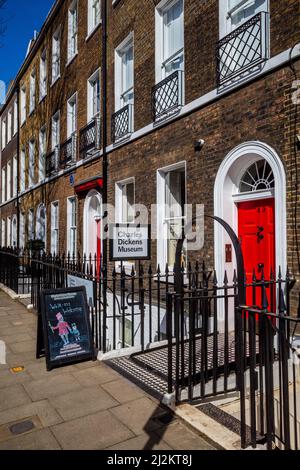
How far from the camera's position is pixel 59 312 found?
4.70 metres

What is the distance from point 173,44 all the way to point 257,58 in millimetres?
3184

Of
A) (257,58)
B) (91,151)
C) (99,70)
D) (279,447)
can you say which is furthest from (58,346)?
(99,70)

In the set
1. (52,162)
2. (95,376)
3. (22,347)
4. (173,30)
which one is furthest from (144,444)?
(52,162)

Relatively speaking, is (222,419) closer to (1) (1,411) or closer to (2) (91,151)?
(1) (1,411)

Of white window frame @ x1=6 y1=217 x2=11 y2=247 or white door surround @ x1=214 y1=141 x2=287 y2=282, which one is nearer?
white door surround @ x1=214 y1=141 x2=287 y2=282

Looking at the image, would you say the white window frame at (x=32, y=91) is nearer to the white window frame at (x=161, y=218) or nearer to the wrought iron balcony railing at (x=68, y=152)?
the wrought iron balcony railing at (x=68, y=152)

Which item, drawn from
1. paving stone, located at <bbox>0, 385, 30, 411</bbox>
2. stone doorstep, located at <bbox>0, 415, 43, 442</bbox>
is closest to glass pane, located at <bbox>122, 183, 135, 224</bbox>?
paving stone, located at <bbox>0, 385, 30, 411</bbox>

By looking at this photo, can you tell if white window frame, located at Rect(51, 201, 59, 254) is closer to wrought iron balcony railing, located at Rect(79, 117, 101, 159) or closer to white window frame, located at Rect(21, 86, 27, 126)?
wrought iron balcony railing, located at Rect(79, 117, 101, 159)

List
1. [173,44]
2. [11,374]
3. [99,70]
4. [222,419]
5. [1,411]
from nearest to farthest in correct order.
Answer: [222,419] < [1,411] < [11,374] < [173,44] < [99,70]

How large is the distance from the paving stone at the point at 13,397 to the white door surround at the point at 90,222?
7735mm

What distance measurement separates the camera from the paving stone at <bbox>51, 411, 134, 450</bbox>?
2.85 m

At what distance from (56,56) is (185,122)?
10451 millimetres

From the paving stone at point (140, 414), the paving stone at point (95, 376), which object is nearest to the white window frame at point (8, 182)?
the paving stone at point (95, 376)

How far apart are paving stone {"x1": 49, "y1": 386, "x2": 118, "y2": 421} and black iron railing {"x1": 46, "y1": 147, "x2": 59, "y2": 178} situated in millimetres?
11804
